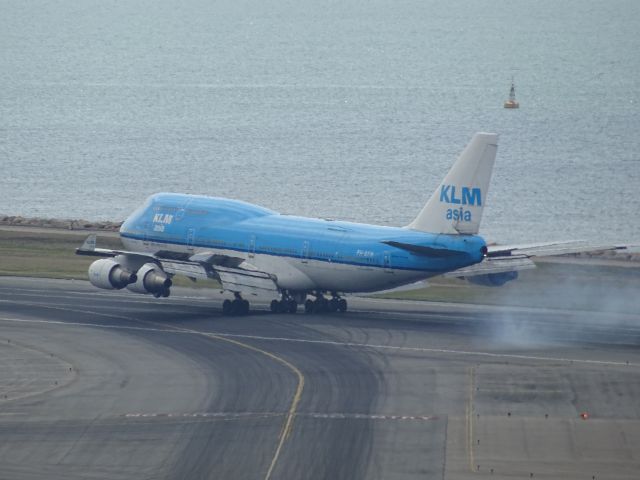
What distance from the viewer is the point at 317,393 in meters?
59.3

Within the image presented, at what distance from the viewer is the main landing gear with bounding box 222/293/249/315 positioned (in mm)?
81250

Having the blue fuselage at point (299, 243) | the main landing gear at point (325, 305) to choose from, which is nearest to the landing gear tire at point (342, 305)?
the main landing gear at point (325, 305)

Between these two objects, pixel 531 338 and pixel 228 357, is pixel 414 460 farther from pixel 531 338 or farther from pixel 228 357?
pixel 531 338

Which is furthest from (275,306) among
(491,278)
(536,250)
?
(536,250)

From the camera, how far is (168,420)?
54344 millimetres

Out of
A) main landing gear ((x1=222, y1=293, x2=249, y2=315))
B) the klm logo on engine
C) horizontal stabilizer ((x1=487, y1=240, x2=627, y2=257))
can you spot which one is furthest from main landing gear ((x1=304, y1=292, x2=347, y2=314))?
the klm logo on engine

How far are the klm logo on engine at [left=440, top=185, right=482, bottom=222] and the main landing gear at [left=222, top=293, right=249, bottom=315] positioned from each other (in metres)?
14.6

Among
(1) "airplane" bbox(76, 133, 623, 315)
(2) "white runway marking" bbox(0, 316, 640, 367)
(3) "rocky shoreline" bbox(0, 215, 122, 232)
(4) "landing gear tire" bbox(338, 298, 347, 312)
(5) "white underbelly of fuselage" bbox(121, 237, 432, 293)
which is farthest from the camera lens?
(3) "rocky shoreline" bbox(0, 215, 122, 232)

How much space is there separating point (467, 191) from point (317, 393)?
18.1 metres

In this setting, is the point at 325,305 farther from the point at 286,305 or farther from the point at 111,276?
the point at 111,276

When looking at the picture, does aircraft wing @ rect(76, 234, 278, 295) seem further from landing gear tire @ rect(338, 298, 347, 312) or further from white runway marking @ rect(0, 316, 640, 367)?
landing gear tire @ rect(338, 298, 347, 312)

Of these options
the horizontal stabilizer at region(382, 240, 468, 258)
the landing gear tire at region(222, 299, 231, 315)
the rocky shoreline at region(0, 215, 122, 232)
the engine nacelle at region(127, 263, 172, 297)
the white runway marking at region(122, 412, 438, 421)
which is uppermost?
the rocky shoreline at region(0, 215, 122, 232)

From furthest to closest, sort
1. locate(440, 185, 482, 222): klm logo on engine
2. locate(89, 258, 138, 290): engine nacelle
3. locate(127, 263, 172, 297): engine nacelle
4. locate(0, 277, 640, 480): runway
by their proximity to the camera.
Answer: locate(89, 258, 138, 290): engine nacelle < locate(127, 263, 172, 297): engine nacelle < locate(440, 185, 482, 222): klm logo on engine < locate(0, 277, 640, 480): runway

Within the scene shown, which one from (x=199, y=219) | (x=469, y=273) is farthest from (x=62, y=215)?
(x=469, y=273)
